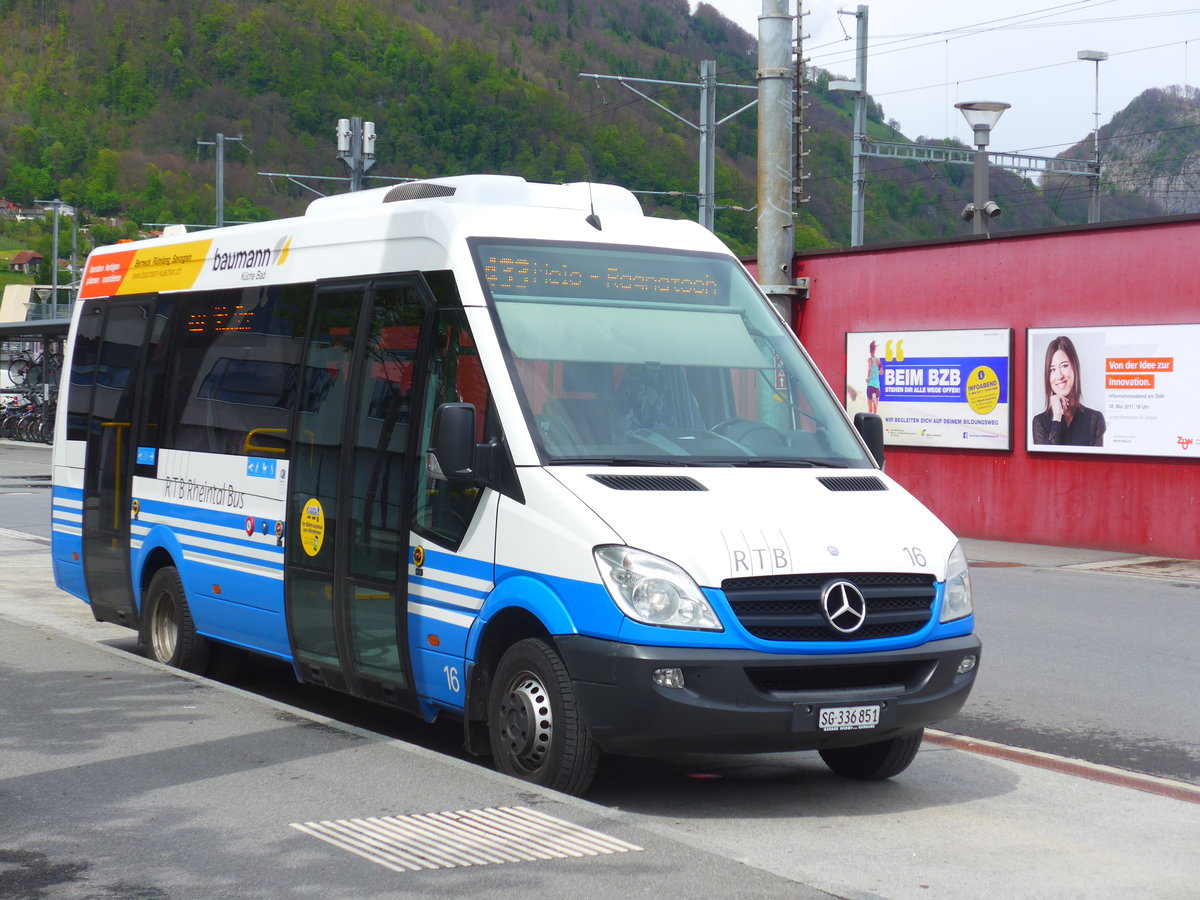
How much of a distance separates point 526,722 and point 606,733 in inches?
18.0

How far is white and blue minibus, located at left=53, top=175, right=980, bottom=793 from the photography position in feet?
19.5

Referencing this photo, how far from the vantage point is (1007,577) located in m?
16.0

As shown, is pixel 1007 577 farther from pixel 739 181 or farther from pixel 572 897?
pixel 739 181

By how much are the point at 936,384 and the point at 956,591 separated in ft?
49.8

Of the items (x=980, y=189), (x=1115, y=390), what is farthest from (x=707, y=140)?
(x=1115, y=390)

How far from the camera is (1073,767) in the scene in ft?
24.2

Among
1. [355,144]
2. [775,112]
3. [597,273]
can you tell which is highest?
[355,144]

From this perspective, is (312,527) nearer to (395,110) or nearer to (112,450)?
(112,450)

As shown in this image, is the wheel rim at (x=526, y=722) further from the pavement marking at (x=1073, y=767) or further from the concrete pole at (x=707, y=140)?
the concrete pole at (x=707, y=140)

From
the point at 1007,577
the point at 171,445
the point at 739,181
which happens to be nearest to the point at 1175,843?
the point at 171,445

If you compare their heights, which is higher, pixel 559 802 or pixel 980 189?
pixel 980 189

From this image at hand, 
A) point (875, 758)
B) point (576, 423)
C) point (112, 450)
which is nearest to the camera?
point (576, 423)

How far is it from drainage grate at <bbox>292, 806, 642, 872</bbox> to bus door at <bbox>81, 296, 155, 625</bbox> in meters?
4.93

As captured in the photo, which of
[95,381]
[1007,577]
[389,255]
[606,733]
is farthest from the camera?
[1007,577]
